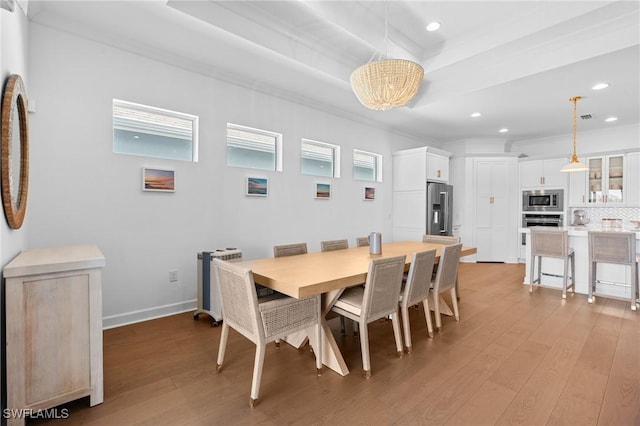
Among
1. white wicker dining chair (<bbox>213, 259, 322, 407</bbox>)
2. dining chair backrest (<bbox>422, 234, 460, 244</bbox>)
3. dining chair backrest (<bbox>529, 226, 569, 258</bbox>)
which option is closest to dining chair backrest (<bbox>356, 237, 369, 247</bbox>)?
dining chair backrest (<bbox>422, 234, 460, 244</bbox>)

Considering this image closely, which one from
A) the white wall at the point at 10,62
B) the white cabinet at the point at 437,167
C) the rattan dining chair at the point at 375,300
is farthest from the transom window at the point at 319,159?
the white wall at the point at 10,62

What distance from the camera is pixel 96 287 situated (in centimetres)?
172

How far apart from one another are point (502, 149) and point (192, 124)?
638cm

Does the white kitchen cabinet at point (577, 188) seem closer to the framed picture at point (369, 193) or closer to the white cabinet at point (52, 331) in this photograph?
the framed picture at point (369, 193)

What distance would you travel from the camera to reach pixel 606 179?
560 cm

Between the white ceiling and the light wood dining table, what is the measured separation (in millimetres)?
2110

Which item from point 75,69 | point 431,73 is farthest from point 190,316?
point 431,73

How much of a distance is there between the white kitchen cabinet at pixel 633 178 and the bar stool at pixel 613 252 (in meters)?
2.53

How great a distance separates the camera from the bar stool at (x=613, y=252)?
345 cm

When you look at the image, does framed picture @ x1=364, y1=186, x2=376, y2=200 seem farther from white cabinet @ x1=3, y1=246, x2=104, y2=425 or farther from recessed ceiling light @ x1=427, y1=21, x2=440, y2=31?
white cabinet @ x1=3, y1=246, x2=104, y2=425

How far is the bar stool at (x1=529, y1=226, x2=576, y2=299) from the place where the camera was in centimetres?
389

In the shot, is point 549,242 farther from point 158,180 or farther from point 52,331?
point 52,331

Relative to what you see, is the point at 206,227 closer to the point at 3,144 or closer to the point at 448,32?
the point at 3,144

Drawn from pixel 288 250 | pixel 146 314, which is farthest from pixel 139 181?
pixel 288 250
